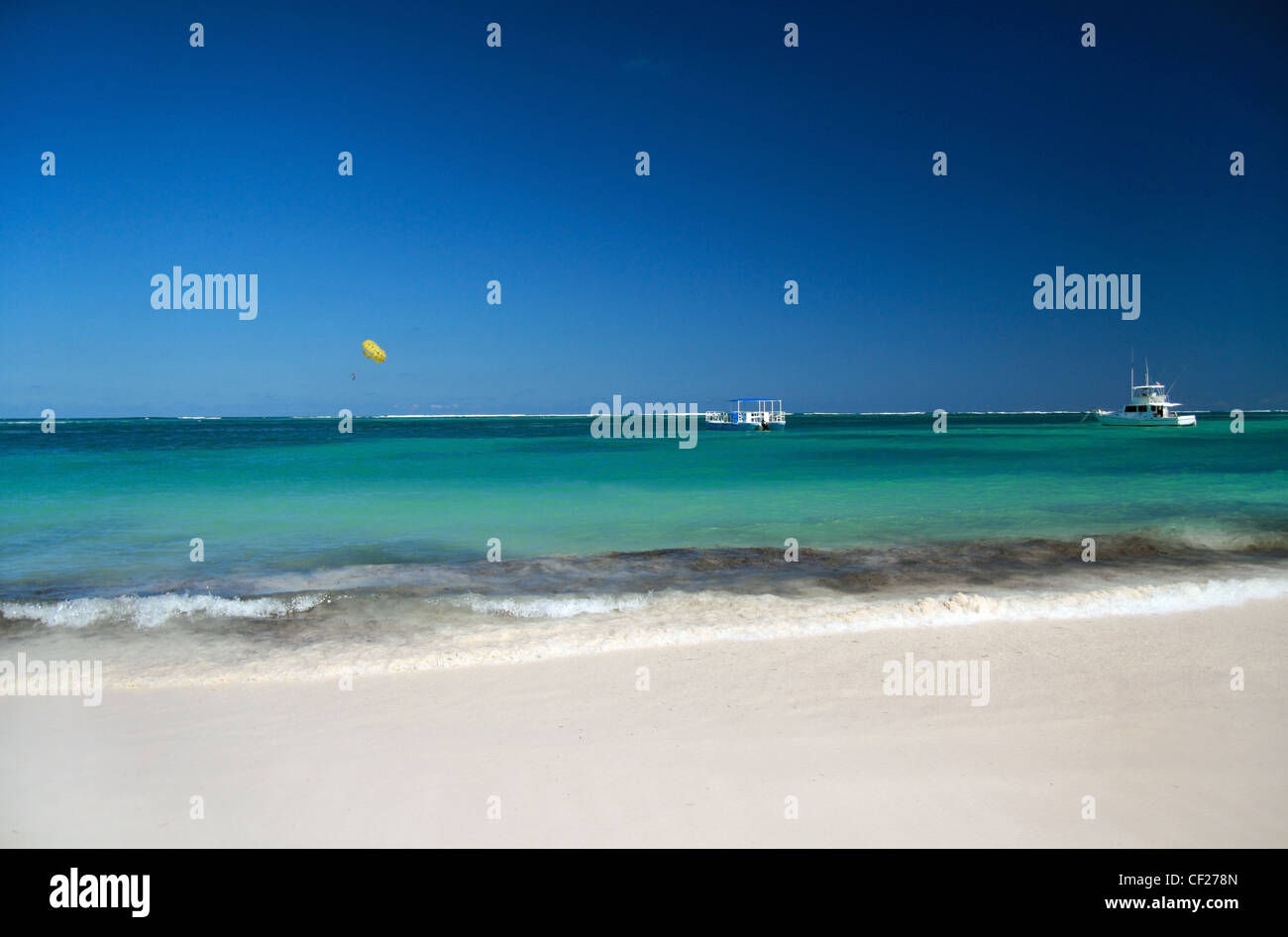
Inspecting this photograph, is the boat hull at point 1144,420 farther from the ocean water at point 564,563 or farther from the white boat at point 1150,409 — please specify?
the ocean water at point 564,563

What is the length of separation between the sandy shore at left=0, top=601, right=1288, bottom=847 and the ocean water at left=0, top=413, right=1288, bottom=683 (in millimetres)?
904

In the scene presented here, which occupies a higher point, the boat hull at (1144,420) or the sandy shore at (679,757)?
the boat hull at (1144,420)

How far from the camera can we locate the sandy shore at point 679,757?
11.8 feet

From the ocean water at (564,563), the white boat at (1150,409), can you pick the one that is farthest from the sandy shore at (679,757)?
the white boat at (1150,409)

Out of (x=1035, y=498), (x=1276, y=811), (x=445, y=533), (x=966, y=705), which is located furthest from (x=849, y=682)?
(x=1035, y=498)

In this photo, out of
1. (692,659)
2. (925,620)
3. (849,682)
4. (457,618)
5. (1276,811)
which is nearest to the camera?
(1276,811)

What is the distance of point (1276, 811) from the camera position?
3.68 meters

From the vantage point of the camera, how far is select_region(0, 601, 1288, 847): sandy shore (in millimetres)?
3596

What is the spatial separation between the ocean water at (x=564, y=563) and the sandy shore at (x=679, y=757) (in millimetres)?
904

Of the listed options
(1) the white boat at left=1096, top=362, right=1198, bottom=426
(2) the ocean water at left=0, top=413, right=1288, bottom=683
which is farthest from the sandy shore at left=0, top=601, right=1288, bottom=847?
(1) the white boat at left=1096, top=362, right=1198, bottom=426

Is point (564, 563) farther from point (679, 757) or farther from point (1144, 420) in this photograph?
point (1144, 420)
